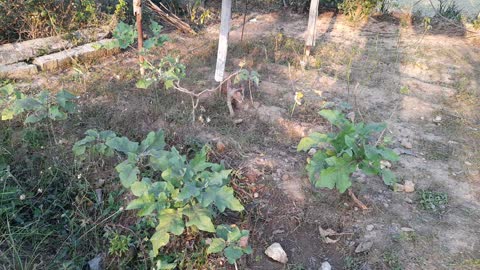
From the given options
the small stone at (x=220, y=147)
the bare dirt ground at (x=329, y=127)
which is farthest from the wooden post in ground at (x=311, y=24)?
the small stone at (x=220, y=147)

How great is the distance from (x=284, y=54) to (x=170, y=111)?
157 centimetres

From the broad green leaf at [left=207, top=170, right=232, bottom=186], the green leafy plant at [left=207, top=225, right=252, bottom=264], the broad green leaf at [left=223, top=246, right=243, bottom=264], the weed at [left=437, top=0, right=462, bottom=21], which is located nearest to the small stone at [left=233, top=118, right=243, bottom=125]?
the broad green leaf at [left=207, top=170, right=232, bottom=186]

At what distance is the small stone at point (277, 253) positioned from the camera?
7.15ft

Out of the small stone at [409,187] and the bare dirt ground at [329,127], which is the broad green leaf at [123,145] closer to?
the bare dirt ground at [329,127]

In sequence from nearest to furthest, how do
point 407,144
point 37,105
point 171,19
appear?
point 37,105
point 407,144
point 171,19

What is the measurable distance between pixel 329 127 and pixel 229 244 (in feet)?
5.01

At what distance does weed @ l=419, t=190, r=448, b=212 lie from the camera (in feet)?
8.19

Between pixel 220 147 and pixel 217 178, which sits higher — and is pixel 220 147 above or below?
→ below

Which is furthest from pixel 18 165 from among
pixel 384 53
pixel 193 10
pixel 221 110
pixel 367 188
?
pixel 384 53

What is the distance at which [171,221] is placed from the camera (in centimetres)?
194

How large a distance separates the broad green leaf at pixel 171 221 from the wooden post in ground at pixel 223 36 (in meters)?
1.62

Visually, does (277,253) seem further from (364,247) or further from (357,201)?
(357,201)

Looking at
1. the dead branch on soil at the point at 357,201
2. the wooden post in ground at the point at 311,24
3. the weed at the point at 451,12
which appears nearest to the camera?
the dead branch on soil at the point at 357,201

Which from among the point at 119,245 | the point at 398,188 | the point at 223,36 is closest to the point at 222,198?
the point at 119,245
